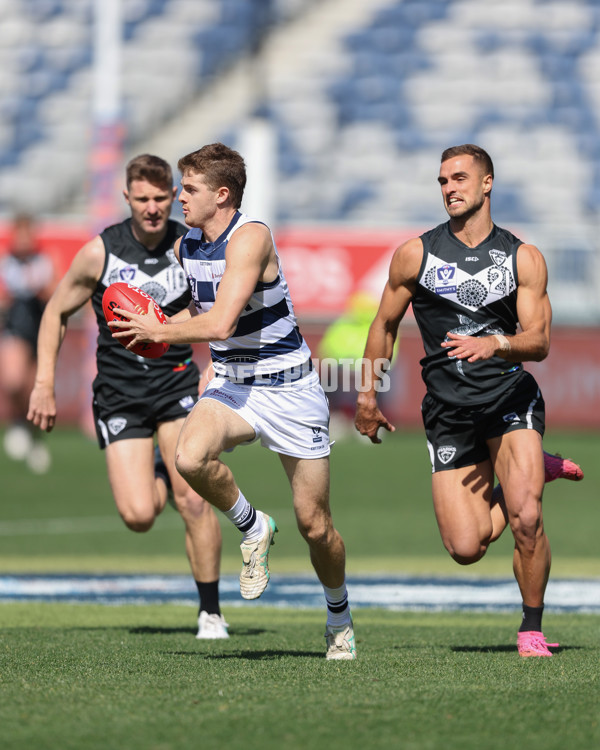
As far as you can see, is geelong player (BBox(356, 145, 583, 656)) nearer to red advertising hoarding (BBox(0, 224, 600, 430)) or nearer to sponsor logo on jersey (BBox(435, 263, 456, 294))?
sponsor logo on jersey (BBox(435, 263, 456, 294))

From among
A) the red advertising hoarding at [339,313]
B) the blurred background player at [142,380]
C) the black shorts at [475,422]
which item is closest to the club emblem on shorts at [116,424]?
the blurred background player at [142,380]

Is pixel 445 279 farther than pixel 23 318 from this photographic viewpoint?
No

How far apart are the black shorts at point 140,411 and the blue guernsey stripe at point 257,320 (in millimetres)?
1349

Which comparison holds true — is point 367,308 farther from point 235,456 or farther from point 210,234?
point 210,234

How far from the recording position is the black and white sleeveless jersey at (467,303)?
5.97m

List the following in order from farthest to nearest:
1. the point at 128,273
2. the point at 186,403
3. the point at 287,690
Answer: the point at 186,403 < the point at 128,273 < the point at 287,690

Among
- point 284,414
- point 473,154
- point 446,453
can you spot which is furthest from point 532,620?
point 473,154

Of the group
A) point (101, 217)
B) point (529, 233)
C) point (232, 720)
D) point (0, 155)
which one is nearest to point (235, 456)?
point (101, 217)

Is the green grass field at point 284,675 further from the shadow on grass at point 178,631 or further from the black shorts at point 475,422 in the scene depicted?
the black shorts at point 475,422

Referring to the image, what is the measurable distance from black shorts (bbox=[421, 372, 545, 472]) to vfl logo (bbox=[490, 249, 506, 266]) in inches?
21.5

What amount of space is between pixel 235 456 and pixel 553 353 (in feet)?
21.1

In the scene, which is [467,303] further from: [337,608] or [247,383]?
[337,608]

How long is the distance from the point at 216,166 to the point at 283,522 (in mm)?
7598

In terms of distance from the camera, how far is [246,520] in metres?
5.64
